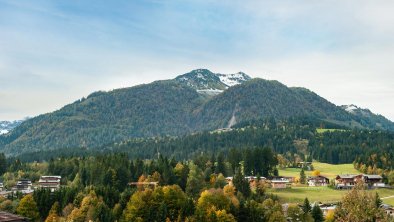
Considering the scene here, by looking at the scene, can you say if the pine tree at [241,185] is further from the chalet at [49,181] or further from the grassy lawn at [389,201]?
the chalet at [49,181]

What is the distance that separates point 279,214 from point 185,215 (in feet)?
70.9

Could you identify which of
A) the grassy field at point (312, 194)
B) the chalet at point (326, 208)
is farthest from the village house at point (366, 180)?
the chalet at point (326, 208)

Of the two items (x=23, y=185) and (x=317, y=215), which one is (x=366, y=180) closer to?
(x=317, y=215)

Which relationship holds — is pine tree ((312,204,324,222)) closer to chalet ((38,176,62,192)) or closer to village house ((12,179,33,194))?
chalet ((38,176,62,192))

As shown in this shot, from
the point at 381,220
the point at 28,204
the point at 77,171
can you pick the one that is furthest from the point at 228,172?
the point at 381,220

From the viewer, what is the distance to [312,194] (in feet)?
545

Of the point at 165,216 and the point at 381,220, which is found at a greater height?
the point at 381,220

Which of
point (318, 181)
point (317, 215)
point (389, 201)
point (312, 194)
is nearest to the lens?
point (317, 215)

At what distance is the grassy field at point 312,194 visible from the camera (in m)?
155

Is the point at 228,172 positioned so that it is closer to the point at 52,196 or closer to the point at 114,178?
the point at 114,178

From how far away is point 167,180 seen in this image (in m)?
154

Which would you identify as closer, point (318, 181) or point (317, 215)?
point (317, 215)

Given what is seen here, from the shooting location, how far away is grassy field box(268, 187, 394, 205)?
15482 centimetres

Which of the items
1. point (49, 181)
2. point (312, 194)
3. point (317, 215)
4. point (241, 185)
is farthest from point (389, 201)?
point (49, 181)
